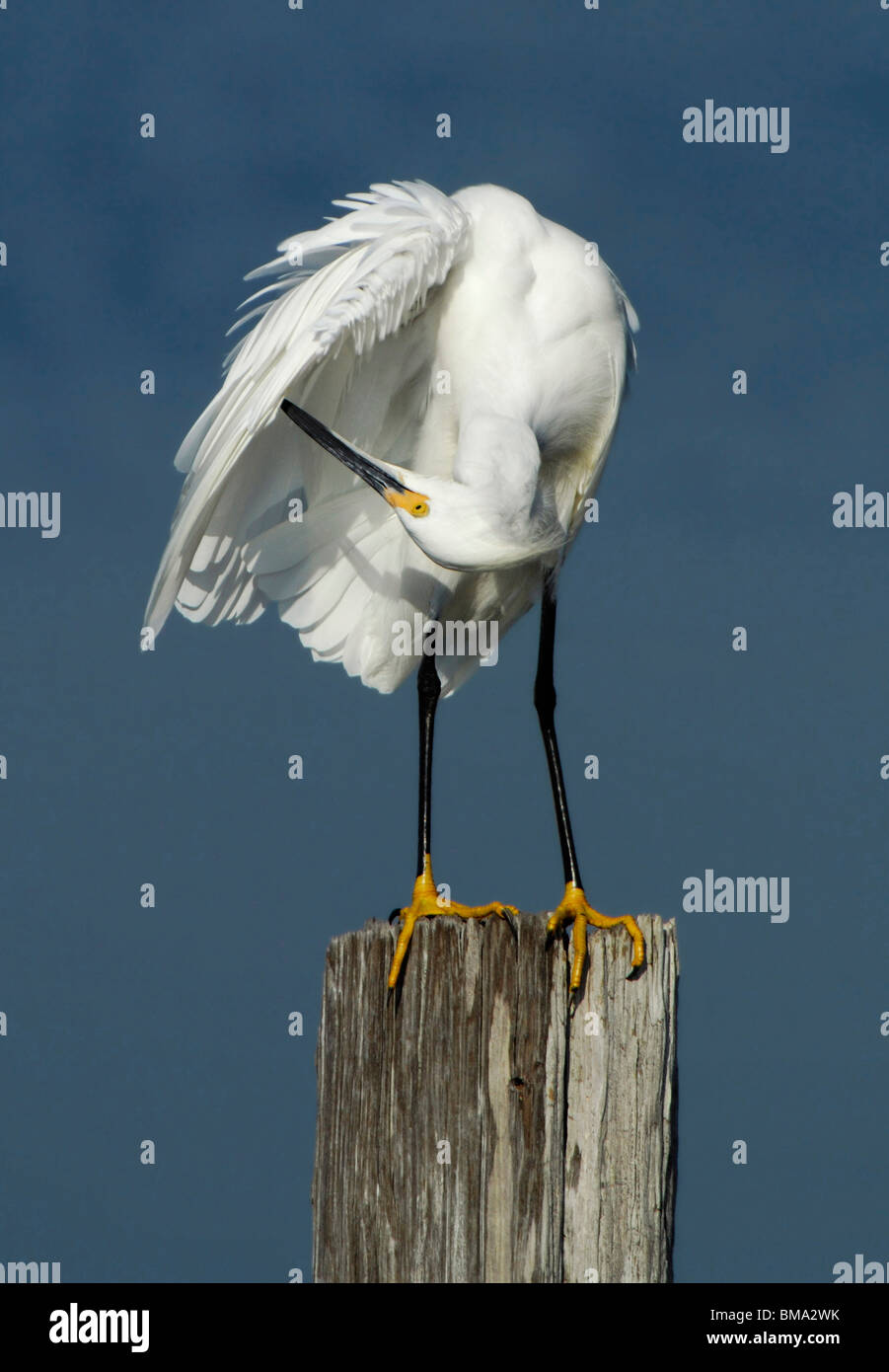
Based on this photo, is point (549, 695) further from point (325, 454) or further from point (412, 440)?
point (325, 454)

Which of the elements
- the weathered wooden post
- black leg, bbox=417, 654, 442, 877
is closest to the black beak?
black leg, bbox=417, 654, 442, 877

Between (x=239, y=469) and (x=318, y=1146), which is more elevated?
(x=239, y=469)

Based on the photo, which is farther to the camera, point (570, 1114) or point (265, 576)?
point (265, 576)

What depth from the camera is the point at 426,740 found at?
254 inches

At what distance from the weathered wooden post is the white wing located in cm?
218

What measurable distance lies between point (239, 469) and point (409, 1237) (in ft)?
10.2

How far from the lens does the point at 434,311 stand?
20.5ft

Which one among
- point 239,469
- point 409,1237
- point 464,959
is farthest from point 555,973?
point 239,469

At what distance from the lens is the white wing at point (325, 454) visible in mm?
5633

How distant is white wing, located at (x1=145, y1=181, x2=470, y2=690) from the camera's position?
18.5ft

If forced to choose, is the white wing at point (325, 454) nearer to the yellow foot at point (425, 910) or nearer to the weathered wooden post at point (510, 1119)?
the yellow foot at point (425, 910)
